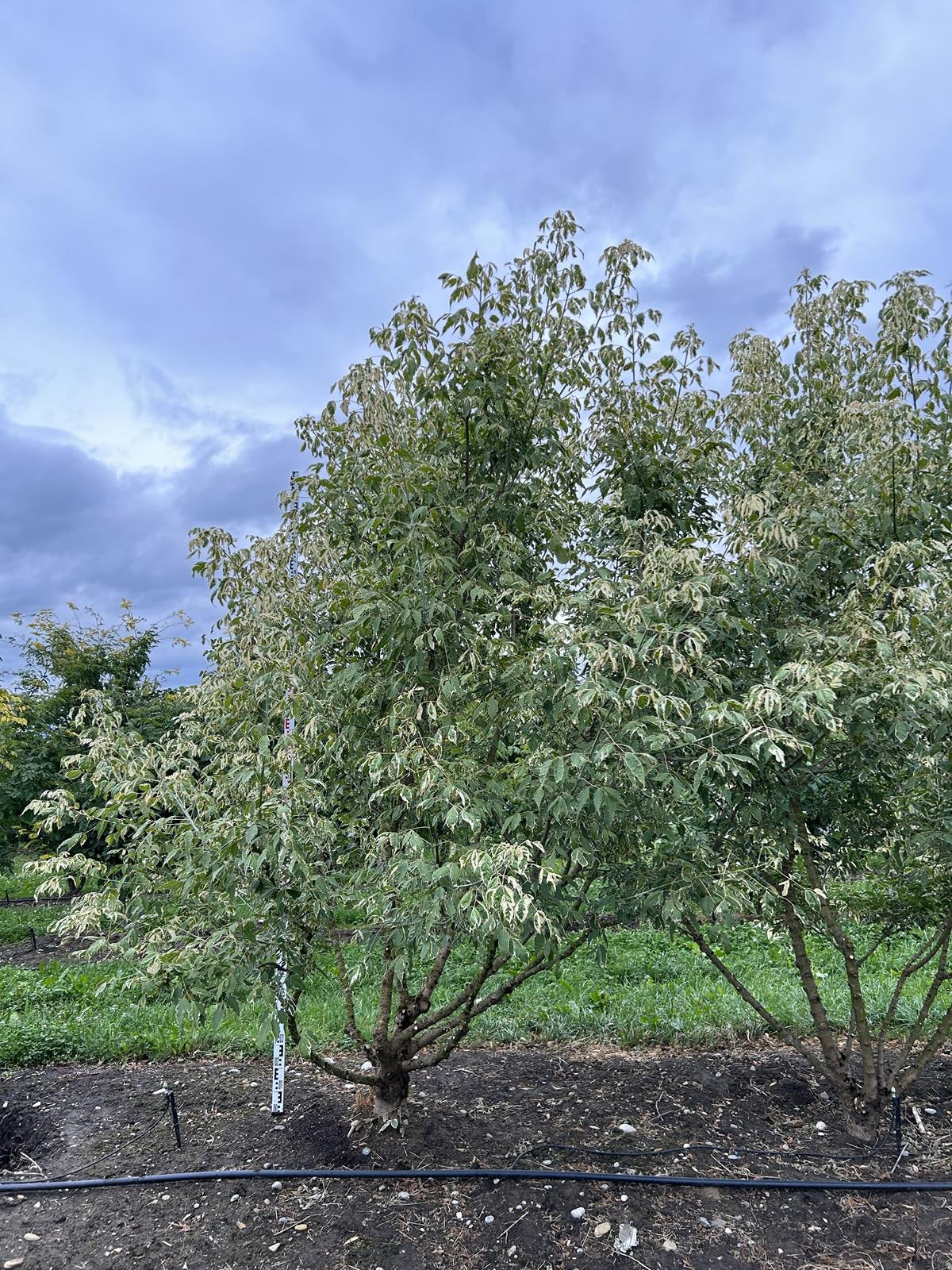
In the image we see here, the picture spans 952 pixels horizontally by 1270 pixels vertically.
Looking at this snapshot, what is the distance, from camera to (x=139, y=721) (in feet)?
28.9

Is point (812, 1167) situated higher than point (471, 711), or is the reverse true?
point (471, 711)

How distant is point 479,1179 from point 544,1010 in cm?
207

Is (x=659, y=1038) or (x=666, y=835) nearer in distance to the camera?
(x=666, y=835)

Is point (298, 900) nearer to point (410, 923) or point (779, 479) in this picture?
point (410, 923)

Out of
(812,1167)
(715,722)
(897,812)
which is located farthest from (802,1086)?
(715,722)

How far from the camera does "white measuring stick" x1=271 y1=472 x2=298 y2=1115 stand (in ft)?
7.85

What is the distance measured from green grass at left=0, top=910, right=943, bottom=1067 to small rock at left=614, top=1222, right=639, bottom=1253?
5.13 feet

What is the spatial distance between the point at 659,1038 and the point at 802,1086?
0.89 metres

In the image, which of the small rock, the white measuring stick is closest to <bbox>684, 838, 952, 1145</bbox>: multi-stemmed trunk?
the small rock

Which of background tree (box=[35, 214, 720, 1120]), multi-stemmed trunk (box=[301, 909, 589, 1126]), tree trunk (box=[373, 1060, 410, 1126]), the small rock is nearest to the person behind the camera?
background tree (box=[35, 214, 720, 1120])

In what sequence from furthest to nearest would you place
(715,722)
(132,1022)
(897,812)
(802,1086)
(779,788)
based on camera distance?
(132,1022), (802,1086), (897,812), (779,788), (715,722)

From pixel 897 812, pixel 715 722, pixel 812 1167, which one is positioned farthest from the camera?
pixel 897 812

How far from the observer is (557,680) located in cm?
231

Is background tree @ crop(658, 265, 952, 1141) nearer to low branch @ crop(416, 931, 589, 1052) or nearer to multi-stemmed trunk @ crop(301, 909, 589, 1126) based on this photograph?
low branch @ crop(416, 931, 589, 1052)
